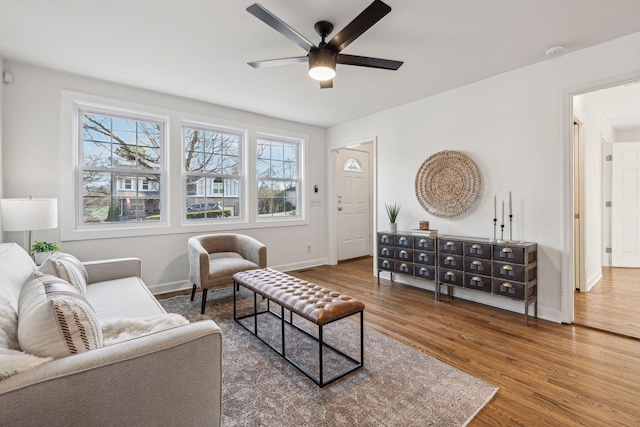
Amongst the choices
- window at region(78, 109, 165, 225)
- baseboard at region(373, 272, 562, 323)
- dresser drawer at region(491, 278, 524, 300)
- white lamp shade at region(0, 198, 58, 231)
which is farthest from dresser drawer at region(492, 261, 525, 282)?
white lamp shade at region(0, 198, 58, 231)

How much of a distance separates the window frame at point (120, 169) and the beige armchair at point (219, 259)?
0.76 metres

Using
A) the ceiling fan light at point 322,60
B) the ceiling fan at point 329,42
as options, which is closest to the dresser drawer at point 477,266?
the ceiling fan at point 329,42

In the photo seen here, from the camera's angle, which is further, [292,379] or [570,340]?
[570,340]

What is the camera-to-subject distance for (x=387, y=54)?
2.76 metres

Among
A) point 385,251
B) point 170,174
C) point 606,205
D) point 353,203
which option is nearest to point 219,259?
point 170,174

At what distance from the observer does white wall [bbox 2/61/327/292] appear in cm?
290

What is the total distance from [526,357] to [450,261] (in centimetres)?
122

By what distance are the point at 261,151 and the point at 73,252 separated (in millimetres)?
2692

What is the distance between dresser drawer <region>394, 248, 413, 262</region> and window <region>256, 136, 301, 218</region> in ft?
6.59

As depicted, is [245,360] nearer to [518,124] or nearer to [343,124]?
[518,124]

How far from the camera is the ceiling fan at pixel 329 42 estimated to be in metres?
1.78

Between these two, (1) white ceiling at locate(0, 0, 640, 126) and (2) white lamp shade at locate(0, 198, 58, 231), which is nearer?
(1) white ceiling at locate(0, 0, 640, 126)

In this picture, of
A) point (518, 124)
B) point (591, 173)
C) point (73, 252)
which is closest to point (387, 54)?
point (518, 124)

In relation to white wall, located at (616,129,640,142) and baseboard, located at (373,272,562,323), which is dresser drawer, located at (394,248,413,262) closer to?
baseboard, located at (373,272,562,323)
